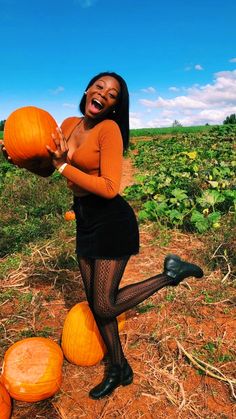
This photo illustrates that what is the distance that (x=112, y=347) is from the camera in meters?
3.03

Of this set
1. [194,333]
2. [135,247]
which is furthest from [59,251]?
[135,247]

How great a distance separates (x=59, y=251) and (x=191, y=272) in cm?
252

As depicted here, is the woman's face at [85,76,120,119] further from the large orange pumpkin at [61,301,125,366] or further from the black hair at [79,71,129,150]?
the large orange pumpkin at [61,301,125,366]

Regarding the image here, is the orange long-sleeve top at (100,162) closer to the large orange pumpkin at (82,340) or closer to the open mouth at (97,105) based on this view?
the open mouth at (97,105)

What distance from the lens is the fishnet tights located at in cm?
278

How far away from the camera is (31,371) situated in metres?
2.93

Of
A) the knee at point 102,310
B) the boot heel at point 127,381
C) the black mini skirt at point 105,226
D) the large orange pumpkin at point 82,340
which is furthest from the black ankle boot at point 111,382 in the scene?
the black mini skirt at point 105,226

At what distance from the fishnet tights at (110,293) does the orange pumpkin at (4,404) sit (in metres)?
0.82

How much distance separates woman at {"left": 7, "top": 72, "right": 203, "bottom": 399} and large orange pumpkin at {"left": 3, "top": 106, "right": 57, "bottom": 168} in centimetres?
14

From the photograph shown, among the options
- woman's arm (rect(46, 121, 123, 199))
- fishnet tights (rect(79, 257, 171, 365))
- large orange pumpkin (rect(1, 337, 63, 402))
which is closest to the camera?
woman's arm (rect(46, 121, 123, 199))

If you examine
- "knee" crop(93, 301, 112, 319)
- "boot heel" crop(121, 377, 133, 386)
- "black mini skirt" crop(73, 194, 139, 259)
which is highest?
"black mini skirt" crop(73, 194, 139, 259)

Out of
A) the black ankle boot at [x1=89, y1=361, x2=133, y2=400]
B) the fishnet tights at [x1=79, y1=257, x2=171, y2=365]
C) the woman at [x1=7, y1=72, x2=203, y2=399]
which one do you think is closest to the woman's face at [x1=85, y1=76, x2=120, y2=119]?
the woman at [x1=7, y1=72, x2=203, y2=399]

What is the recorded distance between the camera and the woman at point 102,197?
254 centimetres

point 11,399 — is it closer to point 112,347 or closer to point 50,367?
point 50,367
